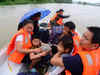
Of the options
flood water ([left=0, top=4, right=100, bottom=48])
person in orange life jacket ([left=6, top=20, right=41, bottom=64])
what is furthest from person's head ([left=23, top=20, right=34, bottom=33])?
flood water ([left=0, top=4, right=100, bottom=48])

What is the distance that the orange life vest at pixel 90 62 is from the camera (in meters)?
1.17

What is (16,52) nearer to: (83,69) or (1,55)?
(1,55)

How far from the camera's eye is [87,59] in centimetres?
118

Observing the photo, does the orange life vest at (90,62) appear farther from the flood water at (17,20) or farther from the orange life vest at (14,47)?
the flood water at (17,20)

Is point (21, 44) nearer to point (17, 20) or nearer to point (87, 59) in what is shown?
point (87, 59)

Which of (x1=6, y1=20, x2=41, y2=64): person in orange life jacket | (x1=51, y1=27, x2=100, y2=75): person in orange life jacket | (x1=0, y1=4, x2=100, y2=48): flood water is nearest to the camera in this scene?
(x1=51, y1=27, x2=100, y2=75): person in orange life jacket

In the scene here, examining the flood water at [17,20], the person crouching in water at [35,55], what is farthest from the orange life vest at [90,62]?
the flood water at [17,20]

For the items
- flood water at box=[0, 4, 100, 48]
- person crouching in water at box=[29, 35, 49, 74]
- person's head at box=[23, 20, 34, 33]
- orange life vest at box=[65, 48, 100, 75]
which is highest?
person's head at box=[23, 20, 34, 33]

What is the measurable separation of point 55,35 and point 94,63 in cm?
187

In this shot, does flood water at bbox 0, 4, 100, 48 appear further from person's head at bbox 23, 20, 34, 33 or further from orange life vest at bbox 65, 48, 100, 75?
orange life vest at bbox 65, 48, 100, 75

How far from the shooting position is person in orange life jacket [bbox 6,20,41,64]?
188cm

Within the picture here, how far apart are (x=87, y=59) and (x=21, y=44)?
91 cm

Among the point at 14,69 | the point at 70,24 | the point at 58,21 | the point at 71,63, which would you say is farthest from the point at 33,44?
the point at 58,21

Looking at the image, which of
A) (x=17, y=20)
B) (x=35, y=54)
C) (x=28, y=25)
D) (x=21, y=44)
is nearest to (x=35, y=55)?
(x=35, y=54)
